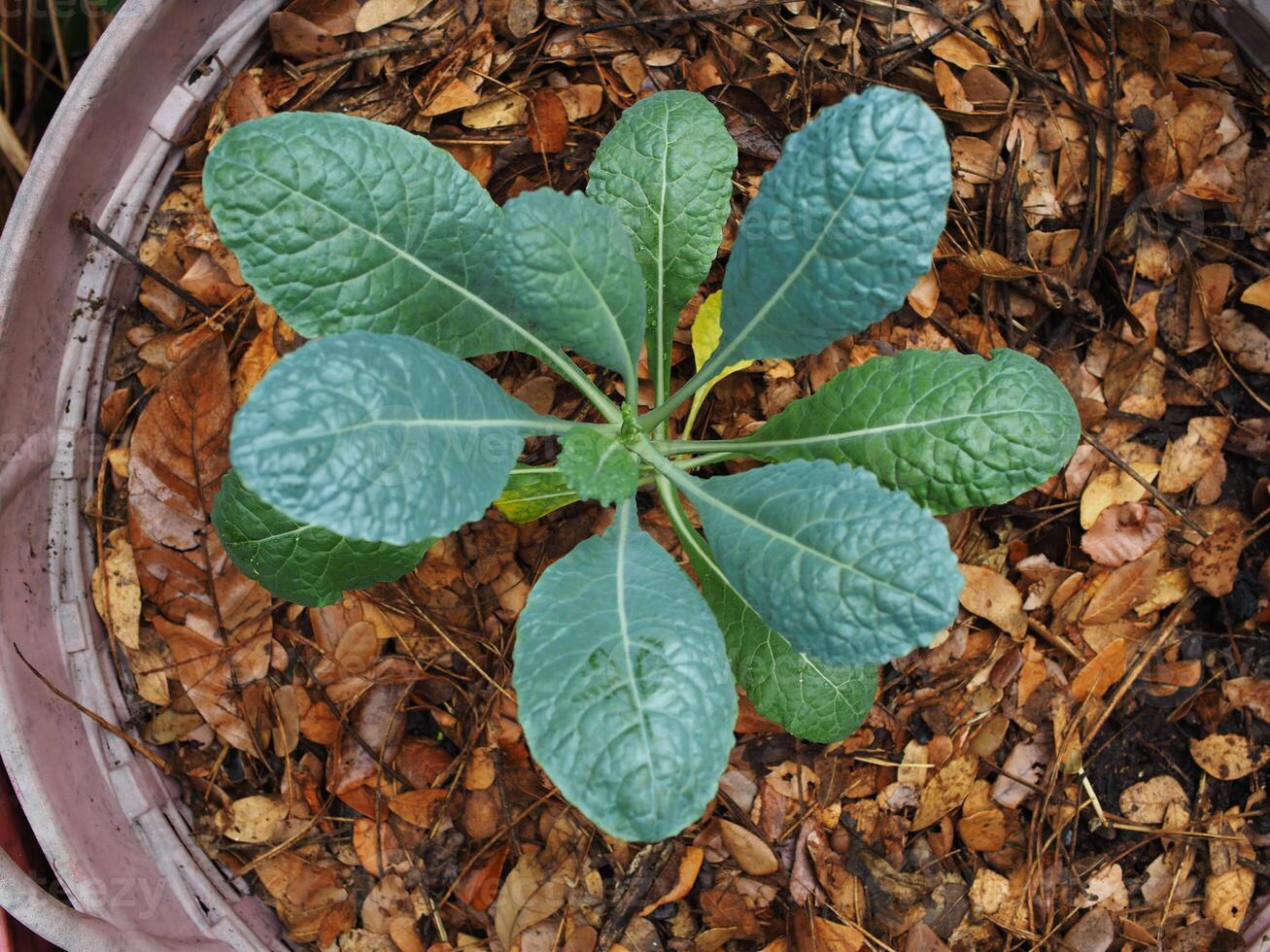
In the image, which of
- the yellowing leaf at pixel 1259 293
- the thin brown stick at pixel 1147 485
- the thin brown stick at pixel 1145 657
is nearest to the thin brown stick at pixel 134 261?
the thin brown stick at pixel 1147 485

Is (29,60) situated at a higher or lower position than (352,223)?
higher

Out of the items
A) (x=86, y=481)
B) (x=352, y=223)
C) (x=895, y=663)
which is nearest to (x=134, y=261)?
(x=86, y=481)

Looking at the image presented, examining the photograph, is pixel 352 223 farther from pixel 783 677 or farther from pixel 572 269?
pixel 783 677

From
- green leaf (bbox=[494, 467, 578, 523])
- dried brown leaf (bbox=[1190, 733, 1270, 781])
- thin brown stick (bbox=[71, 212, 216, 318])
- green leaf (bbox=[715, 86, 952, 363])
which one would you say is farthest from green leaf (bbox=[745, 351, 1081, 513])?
thin brown stick (bbox=[71, 212, 216, 318])

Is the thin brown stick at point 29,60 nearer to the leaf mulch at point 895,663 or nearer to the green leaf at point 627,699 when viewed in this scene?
the leaf mulch at point 895,663

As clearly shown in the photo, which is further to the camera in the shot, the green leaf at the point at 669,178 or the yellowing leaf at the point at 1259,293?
Answer: the yellowing leaf at the point at 1259,293

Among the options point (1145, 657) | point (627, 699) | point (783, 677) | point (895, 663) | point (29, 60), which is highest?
point (29, 60)

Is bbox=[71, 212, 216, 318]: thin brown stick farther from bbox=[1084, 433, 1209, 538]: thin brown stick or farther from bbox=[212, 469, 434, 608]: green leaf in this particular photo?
bbox=[1084, 433, 1209, 538]: thin brown stick
